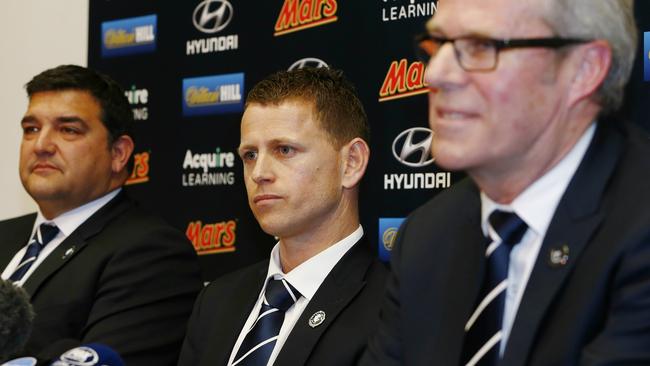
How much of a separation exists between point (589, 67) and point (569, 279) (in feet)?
1.36

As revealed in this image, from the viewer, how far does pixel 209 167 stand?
3.89 metres

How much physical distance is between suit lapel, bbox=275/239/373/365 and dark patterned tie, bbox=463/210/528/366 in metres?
0.82

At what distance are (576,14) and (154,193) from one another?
2.63 metres

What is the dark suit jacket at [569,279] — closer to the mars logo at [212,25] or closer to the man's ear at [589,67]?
the man's ear at [589,67]

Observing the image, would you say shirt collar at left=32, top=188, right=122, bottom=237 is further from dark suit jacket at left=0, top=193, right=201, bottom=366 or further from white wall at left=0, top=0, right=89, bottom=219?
white wall at left=0, top=0, right=89, bottom=219

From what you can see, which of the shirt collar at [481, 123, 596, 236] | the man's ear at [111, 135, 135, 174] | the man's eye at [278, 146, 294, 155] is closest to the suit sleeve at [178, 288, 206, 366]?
the man's eye at [278, 146, 294, 155]

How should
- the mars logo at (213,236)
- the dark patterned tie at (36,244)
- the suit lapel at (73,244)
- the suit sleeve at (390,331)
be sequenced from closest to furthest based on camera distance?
1. the suit sleeve at (390,331)
2. the suit lapel at (73,244)
3. the dark patterned tie at (36,244)
4. the mars logo at (213,236)

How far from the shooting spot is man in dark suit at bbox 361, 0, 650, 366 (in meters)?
1.64

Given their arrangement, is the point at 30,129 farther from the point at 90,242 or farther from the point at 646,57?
the point at 646,57

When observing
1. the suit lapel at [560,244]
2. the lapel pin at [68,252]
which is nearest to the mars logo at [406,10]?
the lapel pin at [68,252]

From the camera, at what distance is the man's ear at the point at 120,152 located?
364 centimetres

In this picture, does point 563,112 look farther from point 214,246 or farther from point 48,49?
point 48,49

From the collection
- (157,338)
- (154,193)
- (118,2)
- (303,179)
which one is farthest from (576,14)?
(118,2)

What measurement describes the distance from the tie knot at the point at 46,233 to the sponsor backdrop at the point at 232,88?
1.93 feet
